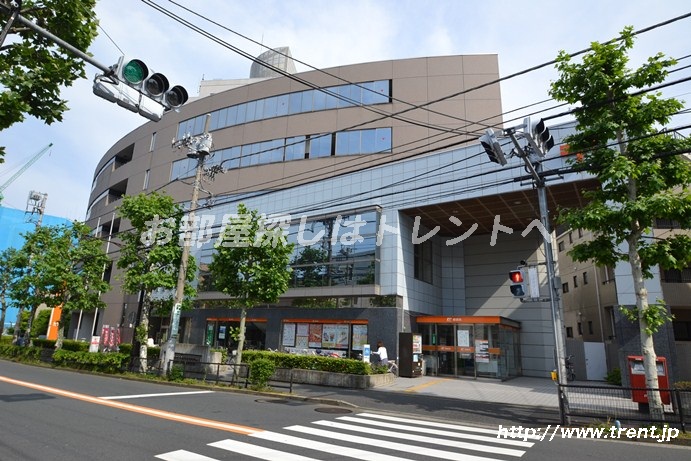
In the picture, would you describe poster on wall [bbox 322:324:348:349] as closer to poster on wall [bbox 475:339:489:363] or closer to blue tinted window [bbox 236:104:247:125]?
poster on wall [bbox 475:339:489:363]

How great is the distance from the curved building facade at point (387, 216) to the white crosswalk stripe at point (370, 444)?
407 inches

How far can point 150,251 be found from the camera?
63.3ft

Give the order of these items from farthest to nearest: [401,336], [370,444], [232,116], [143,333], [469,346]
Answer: [232,116]
[469,346]
[401,336]
[143,333]
[370,444]

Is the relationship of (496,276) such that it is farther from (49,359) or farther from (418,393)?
(49,359)

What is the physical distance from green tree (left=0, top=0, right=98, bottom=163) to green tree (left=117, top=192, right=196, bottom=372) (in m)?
12.0

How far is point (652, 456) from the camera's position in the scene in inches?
297

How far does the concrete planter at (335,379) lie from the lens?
16.4 meters

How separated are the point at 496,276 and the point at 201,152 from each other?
63.2ft

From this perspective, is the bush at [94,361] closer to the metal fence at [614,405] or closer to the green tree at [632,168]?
the metal fence at [614,405]

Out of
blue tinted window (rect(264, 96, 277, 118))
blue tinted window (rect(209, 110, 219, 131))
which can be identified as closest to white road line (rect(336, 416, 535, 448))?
blue tinted window (rect(264, 96, 277, 118))

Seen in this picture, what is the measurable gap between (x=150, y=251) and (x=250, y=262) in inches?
215

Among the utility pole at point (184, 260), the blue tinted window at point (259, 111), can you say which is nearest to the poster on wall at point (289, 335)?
the utility pole at point (184, 260)

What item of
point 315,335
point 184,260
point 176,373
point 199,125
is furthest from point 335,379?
point 199,125

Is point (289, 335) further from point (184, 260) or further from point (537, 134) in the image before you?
point (537, 134)
